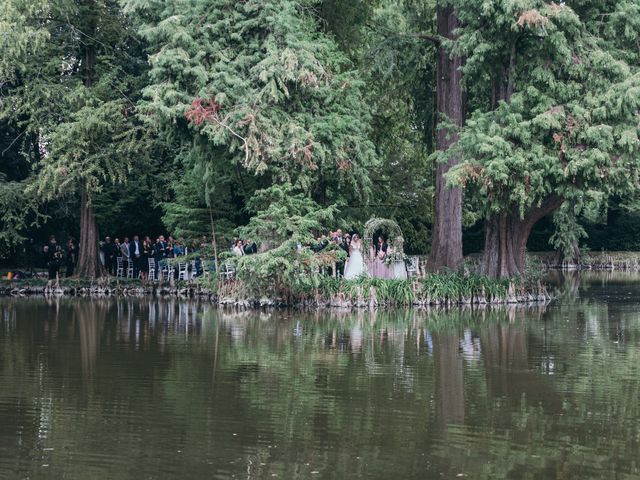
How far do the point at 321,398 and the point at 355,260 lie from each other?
1516 centimetres

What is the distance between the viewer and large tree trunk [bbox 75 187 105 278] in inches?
1362

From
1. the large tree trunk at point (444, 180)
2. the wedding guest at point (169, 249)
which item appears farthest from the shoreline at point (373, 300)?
the wedding guest at point (169, 249)

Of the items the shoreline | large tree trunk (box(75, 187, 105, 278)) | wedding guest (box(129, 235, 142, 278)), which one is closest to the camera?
the shoreline

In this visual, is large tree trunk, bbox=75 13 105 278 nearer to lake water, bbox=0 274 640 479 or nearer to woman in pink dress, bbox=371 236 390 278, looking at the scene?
woman in pink dress, bbox=371 236 390 278

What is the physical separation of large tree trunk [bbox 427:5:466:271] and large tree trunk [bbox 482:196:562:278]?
5.33ft

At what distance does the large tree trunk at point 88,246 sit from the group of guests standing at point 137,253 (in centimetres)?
98

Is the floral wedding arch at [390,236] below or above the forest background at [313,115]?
below

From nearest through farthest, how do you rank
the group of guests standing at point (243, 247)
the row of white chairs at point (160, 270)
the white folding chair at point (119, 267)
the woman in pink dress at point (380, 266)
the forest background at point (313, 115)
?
the forest background at point (313, 115) → the group of guests standing at point (243, 247) → the woman in pink dress at point (380, 266) → the row of white chairs at point (160, 270) → the white folding chair at point (119, 267)

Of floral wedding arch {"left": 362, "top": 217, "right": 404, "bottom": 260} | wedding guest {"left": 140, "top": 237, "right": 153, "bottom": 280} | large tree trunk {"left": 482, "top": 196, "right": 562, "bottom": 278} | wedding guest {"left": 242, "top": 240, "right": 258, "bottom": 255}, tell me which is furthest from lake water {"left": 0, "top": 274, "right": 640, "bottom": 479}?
wedding guest {"left": 140, "top": 237, "right": 153, "bottom": 280}

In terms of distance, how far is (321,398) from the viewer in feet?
47.6

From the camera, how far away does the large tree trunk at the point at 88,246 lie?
3459 cm

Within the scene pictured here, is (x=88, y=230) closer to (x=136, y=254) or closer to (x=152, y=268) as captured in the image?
(x=136, y=254)

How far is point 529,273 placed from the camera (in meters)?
29.7

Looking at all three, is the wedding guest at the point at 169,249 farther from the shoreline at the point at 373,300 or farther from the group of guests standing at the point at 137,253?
the shoreline at the point at 373,300
